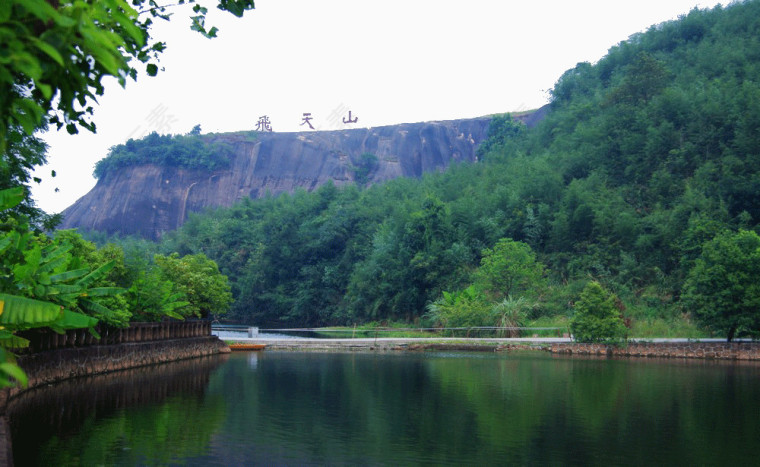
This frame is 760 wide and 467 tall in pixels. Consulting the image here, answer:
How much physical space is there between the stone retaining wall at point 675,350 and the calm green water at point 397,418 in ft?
19.0

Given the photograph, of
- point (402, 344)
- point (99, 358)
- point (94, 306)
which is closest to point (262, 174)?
point (402, 344)

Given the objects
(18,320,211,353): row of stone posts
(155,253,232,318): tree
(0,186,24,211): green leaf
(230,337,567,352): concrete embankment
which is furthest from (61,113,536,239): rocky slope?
(0,186,24,211): green leaf

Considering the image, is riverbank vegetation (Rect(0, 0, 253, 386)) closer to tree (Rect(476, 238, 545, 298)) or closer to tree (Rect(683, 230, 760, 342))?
tree (Rect(683, 230, 760, 342))

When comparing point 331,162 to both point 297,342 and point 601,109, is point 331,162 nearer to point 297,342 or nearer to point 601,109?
point 601,109

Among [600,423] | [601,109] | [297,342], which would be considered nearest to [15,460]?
[600,423]

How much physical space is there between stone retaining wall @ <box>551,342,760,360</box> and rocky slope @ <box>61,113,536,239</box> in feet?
276

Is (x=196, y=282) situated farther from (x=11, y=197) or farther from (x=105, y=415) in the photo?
(x=11, y=197)

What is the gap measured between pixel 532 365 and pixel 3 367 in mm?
32809

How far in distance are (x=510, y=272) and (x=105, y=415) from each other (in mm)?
37052

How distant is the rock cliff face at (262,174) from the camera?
124312 millimetres

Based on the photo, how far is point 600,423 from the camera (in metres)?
19.1

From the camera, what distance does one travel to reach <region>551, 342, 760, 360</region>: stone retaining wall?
3619 centimetres

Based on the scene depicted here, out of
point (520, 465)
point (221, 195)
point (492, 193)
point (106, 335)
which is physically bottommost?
point (520, 465)

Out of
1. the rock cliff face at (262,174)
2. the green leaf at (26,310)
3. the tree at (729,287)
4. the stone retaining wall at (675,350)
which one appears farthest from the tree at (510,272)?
the rock cliff face at (262,174)
